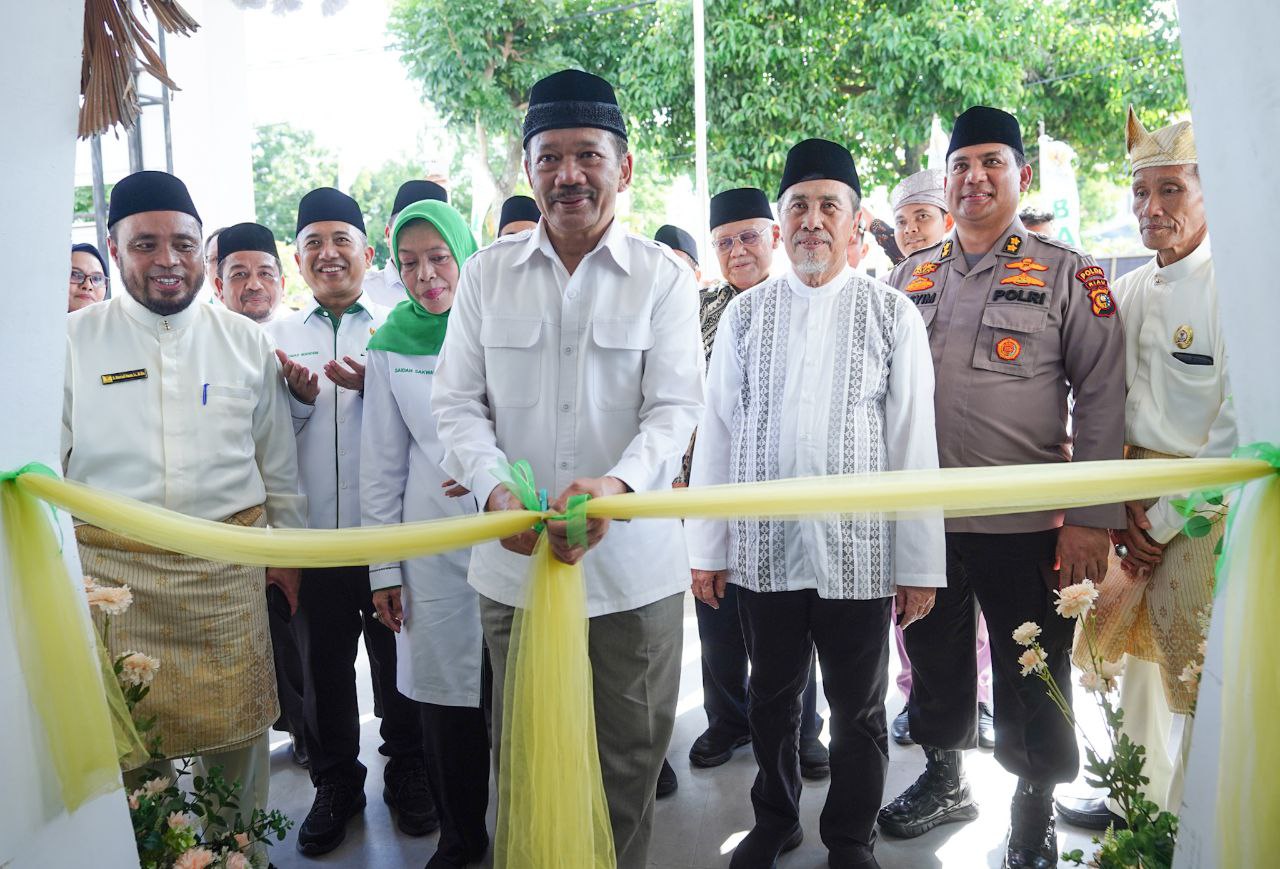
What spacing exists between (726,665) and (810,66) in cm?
897

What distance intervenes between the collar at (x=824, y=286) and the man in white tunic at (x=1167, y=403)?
78cm

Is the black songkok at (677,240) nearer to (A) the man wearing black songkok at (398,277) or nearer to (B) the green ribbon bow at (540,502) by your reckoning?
(A) the man wearing black songkok at (398,277)

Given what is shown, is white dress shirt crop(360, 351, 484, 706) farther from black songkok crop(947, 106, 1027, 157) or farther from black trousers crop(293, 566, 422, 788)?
black songkok crop(947, 106, 1027, 157)

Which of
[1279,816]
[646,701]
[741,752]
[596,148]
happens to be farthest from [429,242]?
[1279,816]

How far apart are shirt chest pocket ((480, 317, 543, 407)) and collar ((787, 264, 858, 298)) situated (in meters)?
0.83

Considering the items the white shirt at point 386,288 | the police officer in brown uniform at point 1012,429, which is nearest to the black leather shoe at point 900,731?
the police officer in brown uniform at point 1012,429

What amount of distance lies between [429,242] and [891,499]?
1.81m

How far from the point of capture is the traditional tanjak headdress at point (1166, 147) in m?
2.55

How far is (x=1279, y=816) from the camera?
132cm

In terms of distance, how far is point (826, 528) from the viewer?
2.46 m

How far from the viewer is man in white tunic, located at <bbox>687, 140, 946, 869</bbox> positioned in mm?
2494

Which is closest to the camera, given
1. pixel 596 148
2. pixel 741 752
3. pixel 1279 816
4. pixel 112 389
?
pixel 1279 816

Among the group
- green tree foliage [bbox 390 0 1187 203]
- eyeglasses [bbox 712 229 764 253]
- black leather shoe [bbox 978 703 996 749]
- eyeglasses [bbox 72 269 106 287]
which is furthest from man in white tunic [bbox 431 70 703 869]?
green tree foliage [bbox 390 0 1187 203]

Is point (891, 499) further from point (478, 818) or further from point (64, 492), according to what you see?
point (478, 818)
